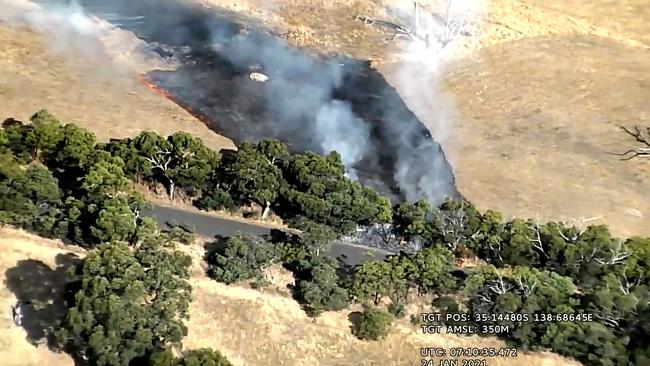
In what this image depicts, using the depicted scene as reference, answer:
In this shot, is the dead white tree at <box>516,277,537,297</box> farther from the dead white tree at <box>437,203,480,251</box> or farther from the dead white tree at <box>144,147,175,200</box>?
the dead white tree at <box>144,147,175,200</box>

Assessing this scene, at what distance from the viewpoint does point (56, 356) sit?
3925 centimetres

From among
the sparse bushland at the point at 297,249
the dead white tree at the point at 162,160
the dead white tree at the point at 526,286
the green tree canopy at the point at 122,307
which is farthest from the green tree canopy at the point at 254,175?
the dead white tree at the point at 526,286

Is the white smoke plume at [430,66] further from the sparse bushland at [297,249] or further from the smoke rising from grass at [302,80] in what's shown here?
the sparse bushland at [297,249]

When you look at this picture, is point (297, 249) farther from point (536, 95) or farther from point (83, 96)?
point (536, 95)

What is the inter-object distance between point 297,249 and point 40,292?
41.7 feet

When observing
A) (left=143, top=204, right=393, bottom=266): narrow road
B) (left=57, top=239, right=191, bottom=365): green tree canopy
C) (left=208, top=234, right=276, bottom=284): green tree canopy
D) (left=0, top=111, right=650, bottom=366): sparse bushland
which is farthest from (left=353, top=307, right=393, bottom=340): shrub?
(left=57, top=239, right=191, bottom=365): green tree canopy

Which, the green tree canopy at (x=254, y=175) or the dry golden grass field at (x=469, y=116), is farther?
the green tree canopy at (x=254, y=175)

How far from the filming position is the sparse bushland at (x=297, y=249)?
39.1m

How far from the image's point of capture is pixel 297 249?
4556 cm

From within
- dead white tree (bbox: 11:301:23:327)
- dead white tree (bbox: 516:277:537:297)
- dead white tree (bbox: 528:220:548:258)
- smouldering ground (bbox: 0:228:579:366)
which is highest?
Answer: dead white tree (bbox: 528:220:548:258)

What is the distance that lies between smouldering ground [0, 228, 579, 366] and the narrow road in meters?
3.81

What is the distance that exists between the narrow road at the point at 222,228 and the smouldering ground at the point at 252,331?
12.5 feet

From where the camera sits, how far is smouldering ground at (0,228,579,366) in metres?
40.6

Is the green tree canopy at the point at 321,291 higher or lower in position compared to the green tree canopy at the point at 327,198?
lower
